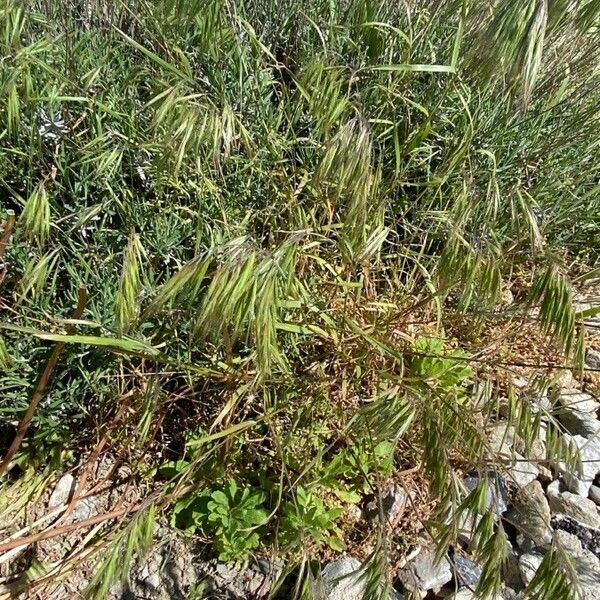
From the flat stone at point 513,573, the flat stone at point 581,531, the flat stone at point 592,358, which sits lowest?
the flat stone at point 513,573

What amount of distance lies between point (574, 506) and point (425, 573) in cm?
43

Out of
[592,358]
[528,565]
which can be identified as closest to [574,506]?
[528,565]

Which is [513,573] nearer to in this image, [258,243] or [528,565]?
[528,565]

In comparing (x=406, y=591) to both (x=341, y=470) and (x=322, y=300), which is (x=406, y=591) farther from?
(x=322, y=300)

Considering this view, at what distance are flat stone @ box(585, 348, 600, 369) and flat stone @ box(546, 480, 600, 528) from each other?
0.46 metres

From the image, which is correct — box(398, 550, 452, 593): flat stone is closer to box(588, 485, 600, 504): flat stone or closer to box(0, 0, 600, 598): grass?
box(0, 0, 600, 598): grass

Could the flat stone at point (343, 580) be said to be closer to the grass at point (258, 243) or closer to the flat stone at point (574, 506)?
the grass at point (258, 243)

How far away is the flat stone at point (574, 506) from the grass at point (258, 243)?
255 mm

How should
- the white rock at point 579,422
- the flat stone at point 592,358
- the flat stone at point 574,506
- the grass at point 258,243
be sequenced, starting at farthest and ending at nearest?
the flat stone at point 592,358 < the white rock at point 579,422 < the flat stone at point 574,506 < the grass at point 258,243

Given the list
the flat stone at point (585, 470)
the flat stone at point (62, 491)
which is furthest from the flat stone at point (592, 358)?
the flat stone at point (62, 491)

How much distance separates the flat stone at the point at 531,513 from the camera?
1830 mm

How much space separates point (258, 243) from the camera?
1872 mm

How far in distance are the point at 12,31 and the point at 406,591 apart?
146 cm

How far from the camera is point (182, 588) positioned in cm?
179
